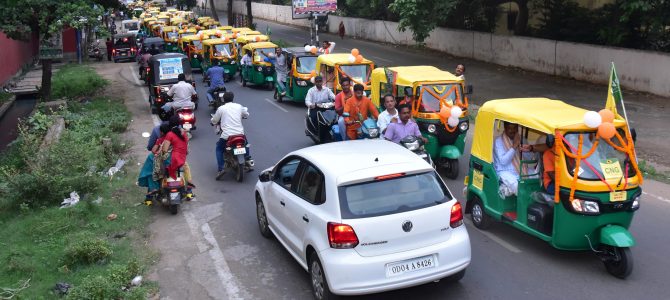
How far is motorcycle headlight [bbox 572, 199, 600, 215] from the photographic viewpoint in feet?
24.4

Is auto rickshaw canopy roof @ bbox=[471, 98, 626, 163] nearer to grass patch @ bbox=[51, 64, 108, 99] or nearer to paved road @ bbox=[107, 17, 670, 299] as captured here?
paved road @ bbox=[107, 17, 670, 299]

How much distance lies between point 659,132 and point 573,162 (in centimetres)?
1073

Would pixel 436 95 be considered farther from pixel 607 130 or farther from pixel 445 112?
pixel 607 130

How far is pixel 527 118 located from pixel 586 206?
134 centimetres

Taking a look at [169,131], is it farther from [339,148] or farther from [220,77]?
[220,77]

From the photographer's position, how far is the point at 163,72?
774 inches

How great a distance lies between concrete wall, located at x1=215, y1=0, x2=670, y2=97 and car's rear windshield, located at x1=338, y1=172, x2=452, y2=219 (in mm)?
17310

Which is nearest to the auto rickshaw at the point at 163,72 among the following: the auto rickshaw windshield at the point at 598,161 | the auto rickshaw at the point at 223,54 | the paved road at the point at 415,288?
the auto rickshaw at the point at 223,54

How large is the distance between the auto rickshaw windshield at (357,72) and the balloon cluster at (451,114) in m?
6.40

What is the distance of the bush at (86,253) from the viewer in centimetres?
831

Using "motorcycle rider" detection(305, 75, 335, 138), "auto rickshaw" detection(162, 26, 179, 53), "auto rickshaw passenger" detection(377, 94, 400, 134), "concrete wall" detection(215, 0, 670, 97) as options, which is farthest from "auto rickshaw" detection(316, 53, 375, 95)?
"auto rickshaw" detection(162, 26, 179, 53)

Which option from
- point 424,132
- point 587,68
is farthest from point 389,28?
point 424,132

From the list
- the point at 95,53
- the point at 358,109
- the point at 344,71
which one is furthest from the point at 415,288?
the point at 95,53

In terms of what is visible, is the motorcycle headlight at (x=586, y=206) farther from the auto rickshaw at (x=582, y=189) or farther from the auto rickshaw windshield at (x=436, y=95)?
the auto rickshaw windshield at (x=436, y=95)
